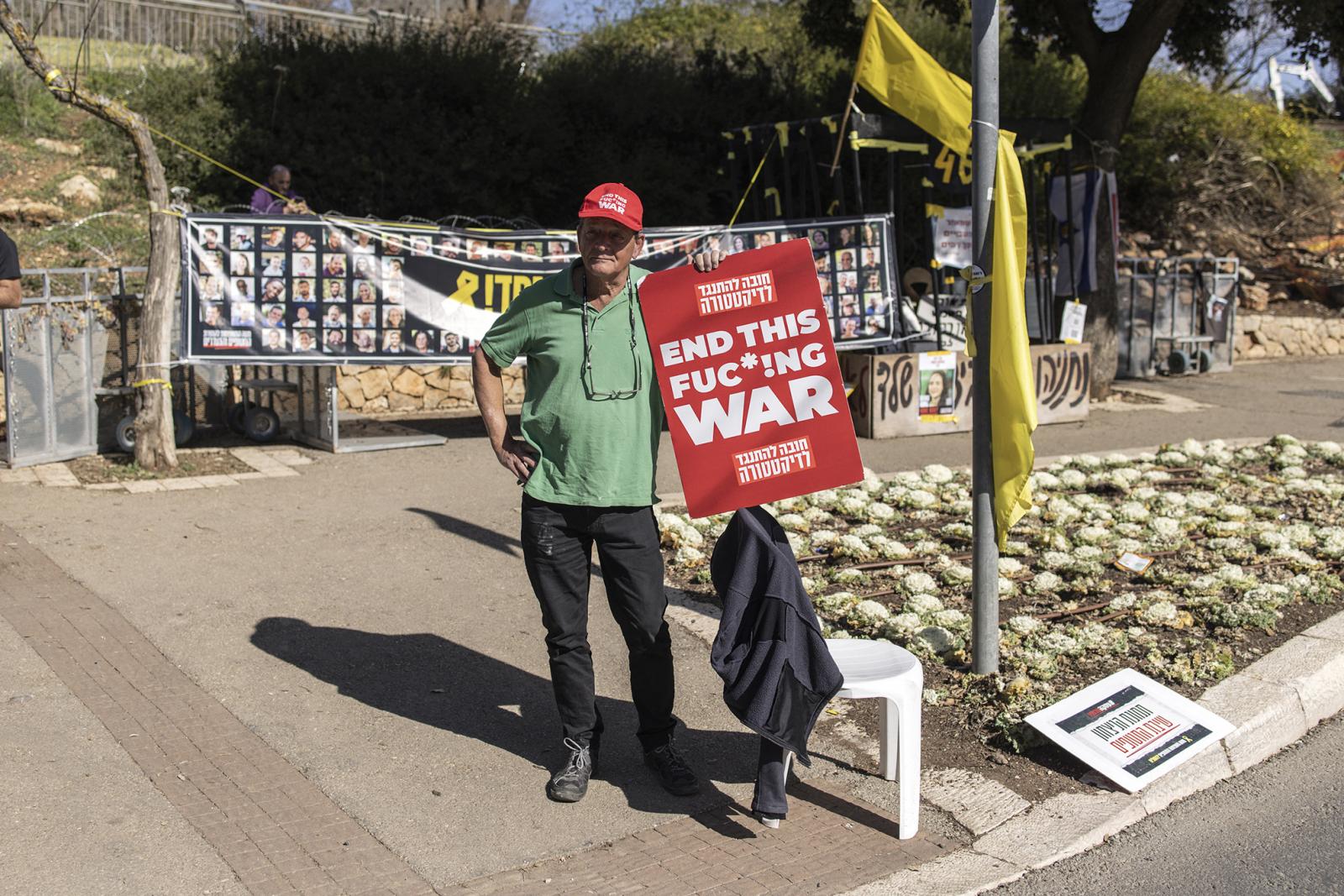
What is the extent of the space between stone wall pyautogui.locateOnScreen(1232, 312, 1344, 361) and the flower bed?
36.8 ft

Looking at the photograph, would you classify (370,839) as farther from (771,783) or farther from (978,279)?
(978,279)

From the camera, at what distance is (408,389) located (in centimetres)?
1387

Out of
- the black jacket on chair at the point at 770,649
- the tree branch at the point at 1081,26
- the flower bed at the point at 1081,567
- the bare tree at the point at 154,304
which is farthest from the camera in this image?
the tree branch at the point at 1081,26

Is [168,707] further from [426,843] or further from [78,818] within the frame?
[426,843]

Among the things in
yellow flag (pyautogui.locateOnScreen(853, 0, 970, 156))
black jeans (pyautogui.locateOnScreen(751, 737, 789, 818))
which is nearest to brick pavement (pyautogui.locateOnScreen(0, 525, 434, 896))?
black jeans (pyautogui.locateOnScreen(751, 737, 789, 818))

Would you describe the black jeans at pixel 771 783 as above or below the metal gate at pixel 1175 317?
below

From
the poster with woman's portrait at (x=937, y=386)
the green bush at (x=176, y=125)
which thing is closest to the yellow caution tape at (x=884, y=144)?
the poster with woman's portrait at (x=937, y=386)

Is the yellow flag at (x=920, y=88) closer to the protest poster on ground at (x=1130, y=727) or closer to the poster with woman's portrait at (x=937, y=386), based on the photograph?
the protest poster on ground at (x=1130, y=727)

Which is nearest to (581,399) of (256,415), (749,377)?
→ (749,377)

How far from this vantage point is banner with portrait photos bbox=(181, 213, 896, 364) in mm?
10211

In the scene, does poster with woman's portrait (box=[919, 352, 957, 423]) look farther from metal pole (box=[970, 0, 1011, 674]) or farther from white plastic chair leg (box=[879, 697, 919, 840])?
white plastic chair leg (box=[879, 697, 919, 840])

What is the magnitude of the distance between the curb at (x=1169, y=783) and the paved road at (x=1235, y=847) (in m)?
0.05

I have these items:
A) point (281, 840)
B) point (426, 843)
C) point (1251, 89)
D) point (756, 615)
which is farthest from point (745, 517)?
point (1251, 89)

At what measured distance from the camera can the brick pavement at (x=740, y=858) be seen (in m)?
3.88
